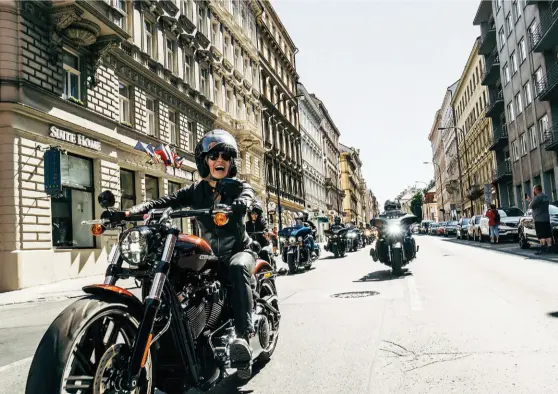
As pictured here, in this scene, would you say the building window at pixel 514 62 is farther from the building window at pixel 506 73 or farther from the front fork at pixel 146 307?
the front fork at pixel 146 307

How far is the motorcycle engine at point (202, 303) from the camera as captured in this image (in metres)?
3.04

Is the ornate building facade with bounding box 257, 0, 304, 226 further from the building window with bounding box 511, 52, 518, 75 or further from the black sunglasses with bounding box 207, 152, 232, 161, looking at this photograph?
the black sunglasses with bounding box 207, 152, 232, 161

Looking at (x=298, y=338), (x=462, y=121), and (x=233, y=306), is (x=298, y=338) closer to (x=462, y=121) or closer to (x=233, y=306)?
(x=233, y=306)

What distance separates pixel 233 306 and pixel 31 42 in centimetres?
1413

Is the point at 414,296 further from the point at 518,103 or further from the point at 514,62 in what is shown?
the point at 514,62

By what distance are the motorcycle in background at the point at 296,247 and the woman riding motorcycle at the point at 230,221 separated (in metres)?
10.9

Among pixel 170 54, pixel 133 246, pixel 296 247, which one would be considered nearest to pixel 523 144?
pixel 170 54

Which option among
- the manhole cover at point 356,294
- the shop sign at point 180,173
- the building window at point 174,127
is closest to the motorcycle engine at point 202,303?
the manhole cover at point 356,294

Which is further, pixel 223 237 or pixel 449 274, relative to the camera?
pixel 449 274

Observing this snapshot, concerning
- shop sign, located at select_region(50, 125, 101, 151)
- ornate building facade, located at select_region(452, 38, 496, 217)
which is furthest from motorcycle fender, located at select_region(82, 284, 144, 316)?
ornate building facade, located at select_region(452, 38, 496, 217)

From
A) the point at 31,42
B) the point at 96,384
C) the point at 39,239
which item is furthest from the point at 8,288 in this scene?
the point at 96,384

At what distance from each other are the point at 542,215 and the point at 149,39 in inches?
667

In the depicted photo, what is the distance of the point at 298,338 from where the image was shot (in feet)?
17.9

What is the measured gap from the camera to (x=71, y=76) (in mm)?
16750
